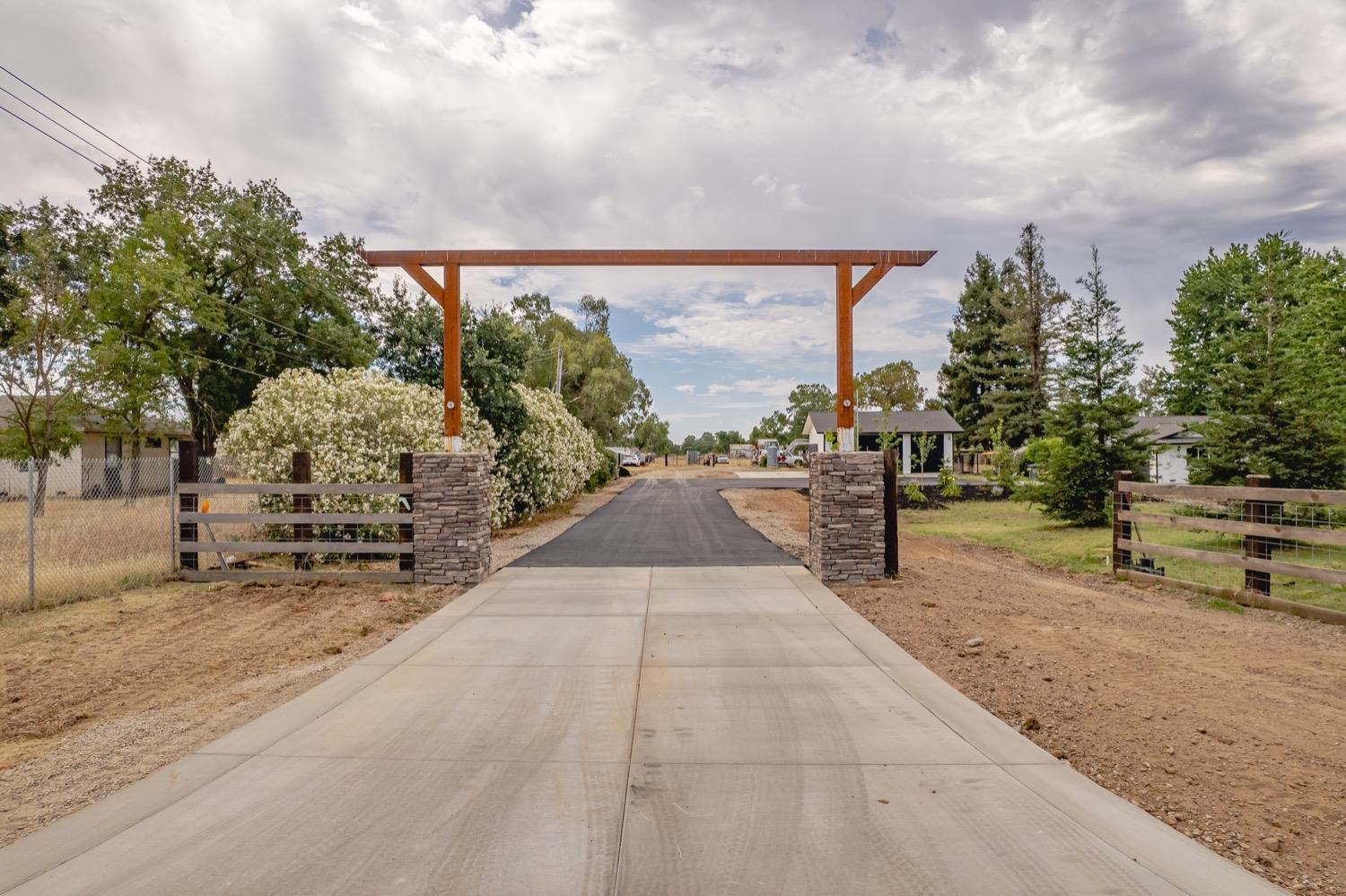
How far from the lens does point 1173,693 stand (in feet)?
16.5

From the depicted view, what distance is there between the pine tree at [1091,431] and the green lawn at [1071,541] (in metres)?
0.71

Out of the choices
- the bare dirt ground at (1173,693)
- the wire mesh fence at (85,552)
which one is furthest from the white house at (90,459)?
the bare dirt ground at (1173,693)

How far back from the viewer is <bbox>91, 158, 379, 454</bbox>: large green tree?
27.6 meters

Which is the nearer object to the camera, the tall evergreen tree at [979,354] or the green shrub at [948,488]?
the green shrub at [948,488]

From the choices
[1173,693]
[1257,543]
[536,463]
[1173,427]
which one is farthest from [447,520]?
[1173,427]

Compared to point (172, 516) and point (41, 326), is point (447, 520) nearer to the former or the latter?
point (172, 516)

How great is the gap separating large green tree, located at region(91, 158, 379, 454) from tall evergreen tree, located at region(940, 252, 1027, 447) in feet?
130

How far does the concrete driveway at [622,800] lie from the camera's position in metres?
2.83

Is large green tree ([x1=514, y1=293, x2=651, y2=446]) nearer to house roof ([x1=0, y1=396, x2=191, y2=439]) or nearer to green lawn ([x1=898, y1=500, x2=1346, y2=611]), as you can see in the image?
house roof ([x1=0, y1=396, x2=191, y2=439])

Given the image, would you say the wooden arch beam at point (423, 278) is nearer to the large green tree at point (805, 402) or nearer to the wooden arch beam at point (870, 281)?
the wooden arch beam at point (870, 281)

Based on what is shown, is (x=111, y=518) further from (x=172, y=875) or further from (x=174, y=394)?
(x=174, y=394)

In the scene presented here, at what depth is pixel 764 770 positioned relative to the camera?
3771 mm

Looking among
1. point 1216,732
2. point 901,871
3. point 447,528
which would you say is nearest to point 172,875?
point 901,871

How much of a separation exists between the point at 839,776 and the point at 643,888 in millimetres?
1378
